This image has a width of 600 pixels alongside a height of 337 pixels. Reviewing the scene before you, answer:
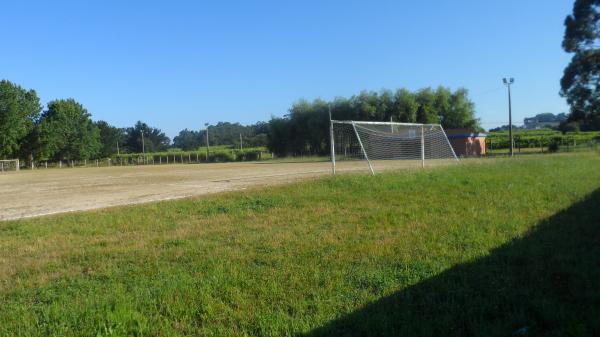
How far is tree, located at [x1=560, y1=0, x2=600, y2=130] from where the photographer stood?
37.8m

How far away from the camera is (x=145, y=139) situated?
119 m

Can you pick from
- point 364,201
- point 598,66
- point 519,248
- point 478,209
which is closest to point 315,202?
point 364,201

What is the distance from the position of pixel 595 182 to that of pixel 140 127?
119575mm

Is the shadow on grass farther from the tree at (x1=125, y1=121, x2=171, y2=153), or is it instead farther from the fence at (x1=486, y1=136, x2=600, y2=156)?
the tree at (x1=125, y1=121, x2=171, y2=153)

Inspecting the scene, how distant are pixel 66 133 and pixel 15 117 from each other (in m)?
11.7

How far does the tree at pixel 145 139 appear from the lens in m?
116

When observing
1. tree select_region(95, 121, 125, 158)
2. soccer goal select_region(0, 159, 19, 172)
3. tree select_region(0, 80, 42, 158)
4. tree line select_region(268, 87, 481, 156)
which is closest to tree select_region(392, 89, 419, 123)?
tree line select_region(268, 87, 481, 156)

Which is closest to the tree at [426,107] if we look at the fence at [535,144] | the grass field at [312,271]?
the fence at [535,144]

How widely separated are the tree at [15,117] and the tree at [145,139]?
140 feet

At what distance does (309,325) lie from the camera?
3.55 m

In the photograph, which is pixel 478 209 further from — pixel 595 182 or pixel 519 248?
pixel 595 182

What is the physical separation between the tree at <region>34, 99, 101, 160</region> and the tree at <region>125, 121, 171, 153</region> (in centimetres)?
3213

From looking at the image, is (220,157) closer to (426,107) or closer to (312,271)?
(426,107)

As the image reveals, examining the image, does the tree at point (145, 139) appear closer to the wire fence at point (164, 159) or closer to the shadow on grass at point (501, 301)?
the wire fence at point (164, 159)
